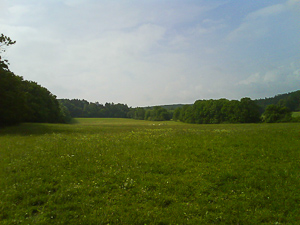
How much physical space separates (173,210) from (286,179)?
6.20m

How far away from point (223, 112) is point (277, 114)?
2508 centimetres

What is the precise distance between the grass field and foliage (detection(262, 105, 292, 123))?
7630 cm

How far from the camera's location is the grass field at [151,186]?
6.17 m

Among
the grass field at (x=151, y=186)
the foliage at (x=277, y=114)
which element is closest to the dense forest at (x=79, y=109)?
the foliage at (x=277, y=114)

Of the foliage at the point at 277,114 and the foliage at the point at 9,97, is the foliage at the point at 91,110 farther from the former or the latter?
the foliage at the point at 9,97

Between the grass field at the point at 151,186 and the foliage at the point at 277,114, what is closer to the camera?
the grass field at the point at 151,186

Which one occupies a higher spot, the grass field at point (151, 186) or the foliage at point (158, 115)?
the foliage at point (158, 115)

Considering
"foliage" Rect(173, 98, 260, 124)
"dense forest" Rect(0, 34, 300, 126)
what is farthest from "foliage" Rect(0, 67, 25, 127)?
"foliage" Rect(173, 98, 260, 124)

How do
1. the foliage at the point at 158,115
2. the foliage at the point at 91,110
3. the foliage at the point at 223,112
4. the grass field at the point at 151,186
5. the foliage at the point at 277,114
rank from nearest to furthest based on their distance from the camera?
the grass field at the point at 151,186 < the foliage at the point at 277,114 < the foliage at the point at 223,112 < the foliage at the point at 158,115 < the foliage at the point at 91,110

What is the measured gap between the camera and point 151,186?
830 cm

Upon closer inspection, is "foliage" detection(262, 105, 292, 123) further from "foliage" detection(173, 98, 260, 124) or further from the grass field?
the grass field

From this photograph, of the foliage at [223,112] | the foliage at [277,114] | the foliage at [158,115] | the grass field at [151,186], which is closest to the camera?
the grass field at [151,186]

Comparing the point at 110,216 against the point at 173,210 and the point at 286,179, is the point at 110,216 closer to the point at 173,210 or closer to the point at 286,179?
the point at 173,210

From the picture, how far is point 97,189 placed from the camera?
7.82 metres
